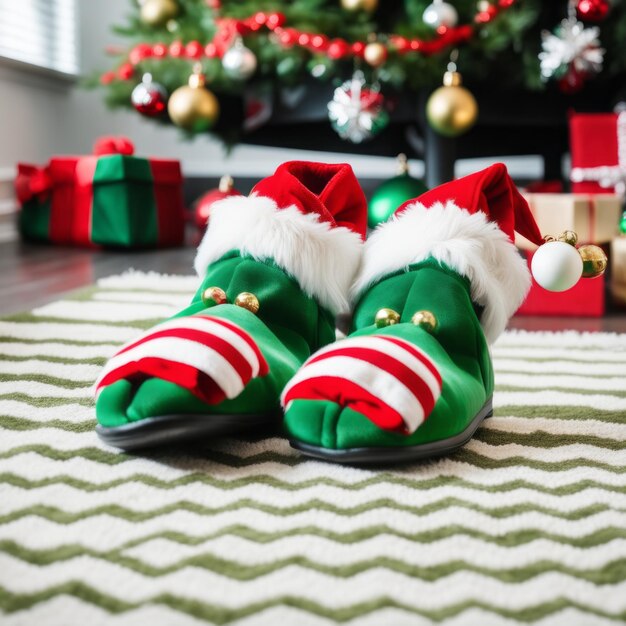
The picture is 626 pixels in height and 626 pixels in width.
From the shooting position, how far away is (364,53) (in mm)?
1755

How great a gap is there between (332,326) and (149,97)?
4.43 ft

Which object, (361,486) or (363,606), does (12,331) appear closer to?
(361,486)

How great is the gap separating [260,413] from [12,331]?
0.51 m

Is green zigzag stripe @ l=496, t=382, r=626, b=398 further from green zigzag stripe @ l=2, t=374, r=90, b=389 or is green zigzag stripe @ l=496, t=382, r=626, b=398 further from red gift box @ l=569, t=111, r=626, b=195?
red gift box @ l=569, t=111, r=626, b=195

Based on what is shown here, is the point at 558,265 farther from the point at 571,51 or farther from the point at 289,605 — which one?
the point at 571,51

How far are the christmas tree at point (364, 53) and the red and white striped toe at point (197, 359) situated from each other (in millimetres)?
1224

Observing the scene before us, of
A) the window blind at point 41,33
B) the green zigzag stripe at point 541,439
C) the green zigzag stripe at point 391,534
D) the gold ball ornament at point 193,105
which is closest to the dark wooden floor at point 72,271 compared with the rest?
the gold ball ornament at point 193,105

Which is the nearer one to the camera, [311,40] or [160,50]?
[311,40]

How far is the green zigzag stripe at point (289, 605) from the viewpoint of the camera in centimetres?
38

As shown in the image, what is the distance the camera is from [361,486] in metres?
0.55

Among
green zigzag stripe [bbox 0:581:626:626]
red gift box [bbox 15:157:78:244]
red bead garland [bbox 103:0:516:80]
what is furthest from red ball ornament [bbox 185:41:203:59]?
green zigzag stripe [bbox 0:581:626:626]

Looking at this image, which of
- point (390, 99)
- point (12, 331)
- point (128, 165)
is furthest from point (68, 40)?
point (12, 331)

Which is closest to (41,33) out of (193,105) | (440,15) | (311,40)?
(193,105)

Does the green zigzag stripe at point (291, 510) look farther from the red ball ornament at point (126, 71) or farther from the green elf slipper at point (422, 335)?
the red ball ornament at point (126, 71)
